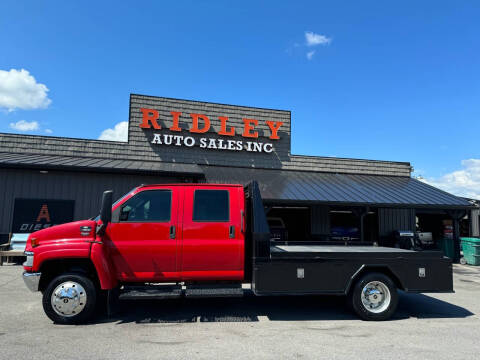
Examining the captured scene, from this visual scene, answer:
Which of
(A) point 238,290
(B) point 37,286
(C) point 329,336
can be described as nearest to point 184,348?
(A) point 238,290

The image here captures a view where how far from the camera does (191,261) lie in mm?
5250

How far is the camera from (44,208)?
11.9 metres

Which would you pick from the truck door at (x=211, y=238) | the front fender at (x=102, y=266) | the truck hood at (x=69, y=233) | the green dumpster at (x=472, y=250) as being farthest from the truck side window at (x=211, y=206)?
the green dumpster at (x=472, y=250)

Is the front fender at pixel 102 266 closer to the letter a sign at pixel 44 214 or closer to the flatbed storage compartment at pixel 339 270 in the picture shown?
the flatbed storage compartment at pixel 339 270

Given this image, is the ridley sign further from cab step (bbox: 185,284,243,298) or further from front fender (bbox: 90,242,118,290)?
cab step (bbox: 185,284,243,298)

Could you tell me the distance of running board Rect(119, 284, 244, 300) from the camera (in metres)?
5.00

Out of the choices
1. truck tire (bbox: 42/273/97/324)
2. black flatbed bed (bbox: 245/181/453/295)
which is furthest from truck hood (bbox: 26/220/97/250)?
black flatbed bed (bbox: 245/181/453/295)

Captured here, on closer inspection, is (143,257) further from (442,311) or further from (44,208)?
(44,208)

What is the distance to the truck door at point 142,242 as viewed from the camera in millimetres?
5164

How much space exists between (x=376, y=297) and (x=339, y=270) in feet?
2.82

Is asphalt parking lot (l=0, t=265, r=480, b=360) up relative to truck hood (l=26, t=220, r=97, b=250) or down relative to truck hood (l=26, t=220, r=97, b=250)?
down

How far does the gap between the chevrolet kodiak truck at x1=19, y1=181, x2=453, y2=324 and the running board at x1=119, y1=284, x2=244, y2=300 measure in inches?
0.6

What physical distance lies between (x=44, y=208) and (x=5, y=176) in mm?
1785

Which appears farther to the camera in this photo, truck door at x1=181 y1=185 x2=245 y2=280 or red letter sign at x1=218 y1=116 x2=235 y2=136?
red letter sign at x1=218 y1=116 x2=235 y2=136
